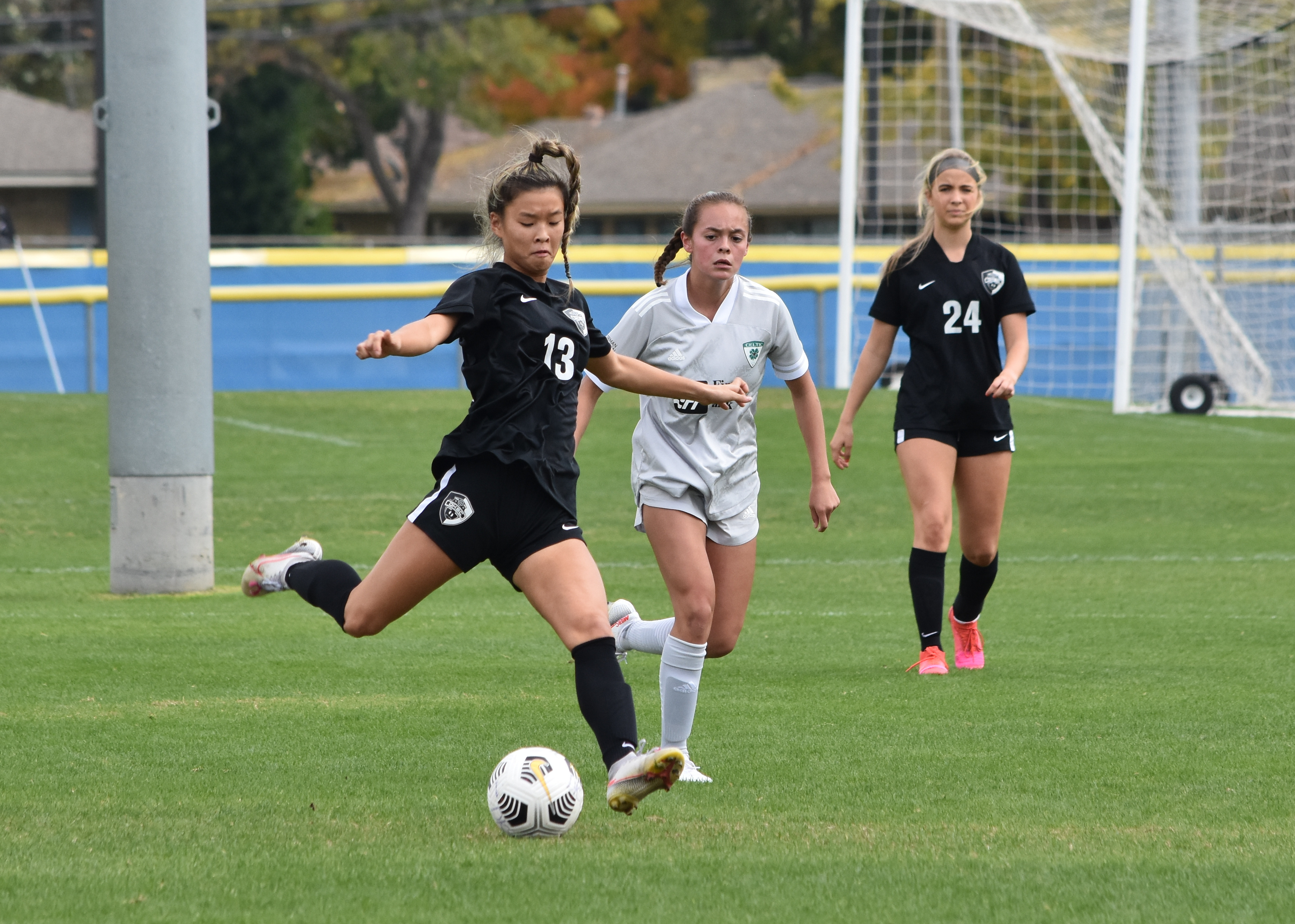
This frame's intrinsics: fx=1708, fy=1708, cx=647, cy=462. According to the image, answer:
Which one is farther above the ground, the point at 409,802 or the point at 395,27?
the point at 395,27

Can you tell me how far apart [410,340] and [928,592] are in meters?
3.59

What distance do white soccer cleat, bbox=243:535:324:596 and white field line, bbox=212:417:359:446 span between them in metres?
11.0

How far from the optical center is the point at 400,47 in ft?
146

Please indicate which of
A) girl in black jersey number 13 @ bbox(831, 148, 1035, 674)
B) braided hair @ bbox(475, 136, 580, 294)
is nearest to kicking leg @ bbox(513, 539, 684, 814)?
braided hair @ bbox(475, 136, 580, 294)

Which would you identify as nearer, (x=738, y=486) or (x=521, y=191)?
(x=521, y=191)

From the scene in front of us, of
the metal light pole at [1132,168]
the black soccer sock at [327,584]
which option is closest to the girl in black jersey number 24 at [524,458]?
the black soccer sock at [327,584]

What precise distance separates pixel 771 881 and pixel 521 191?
2067 mm

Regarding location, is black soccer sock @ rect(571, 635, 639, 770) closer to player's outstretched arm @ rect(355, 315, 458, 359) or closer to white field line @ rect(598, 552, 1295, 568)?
player's outstretched arm @ rect(355, 315, 458, 359)

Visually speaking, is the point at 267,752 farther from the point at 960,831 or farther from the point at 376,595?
the point at 960,831

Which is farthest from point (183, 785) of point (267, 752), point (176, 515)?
point (176, 515)

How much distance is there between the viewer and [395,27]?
44.6 metres

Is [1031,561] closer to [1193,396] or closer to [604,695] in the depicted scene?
[604,695]

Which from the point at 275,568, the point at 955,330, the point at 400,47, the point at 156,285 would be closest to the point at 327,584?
the point at 275,568

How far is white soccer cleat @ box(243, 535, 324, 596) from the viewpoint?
6023mm
